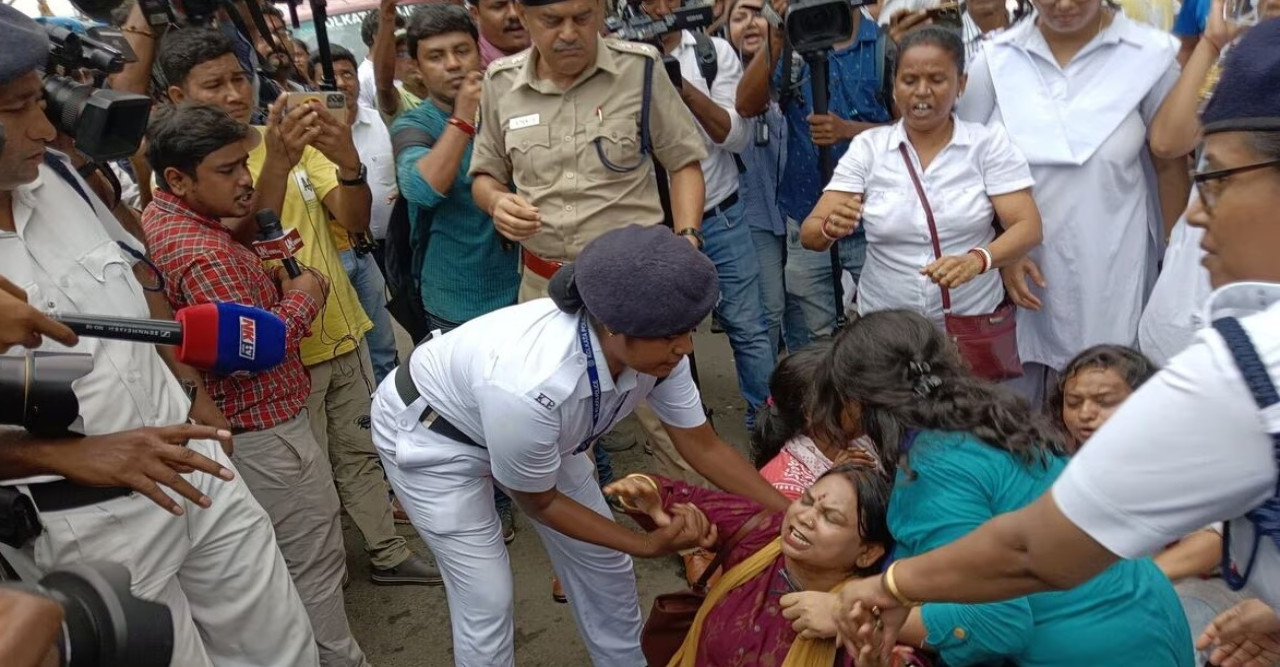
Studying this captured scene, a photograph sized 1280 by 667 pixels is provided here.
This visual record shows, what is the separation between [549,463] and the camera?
89.4 inches

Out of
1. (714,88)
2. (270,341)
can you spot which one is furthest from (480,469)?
(714,88)

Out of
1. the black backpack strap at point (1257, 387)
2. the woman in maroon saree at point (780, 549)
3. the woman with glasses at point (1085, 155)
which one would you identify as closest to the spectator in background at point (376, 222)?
the woman in maroon saree at point (780, 549)

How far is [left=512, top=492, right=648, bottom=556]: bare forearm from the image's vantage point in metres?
2.42

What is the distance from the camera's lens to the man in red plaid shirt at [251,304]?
2729 millimetres

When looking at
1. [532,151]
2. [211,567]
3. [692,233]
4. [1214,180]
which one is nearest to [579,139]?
[532,151]

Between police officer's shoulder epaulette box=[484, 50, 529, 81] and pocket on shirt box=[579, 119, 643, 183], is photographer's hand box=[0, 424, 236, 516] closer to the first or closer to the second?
pocket on shirt box=[579, 119, 643, 183]

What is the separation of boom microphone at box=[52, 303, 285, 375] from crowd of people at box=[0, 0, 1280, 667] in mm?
77

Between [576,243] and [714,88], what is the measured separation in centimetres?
128

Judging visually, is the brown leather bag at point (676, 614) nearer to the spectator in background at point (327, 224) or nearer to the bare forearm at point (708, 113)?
the spectator in background at point (327, 224)

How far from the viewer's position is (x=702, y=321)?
2.58 m

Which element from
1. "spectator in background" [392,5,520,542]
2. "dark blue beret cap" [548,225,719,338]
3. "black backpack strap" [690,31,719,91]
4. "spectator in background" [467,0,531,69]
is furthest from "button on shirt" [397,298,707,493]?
"black backpack strap" [690,31,719,91]

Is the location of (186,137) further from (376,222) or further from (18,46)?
(376,222)

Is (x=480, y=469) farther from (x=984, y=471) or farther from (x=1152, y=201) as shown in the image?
(x=1152, y=201)

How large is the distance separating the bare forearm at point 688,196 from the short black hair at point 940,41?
0.75 meters
